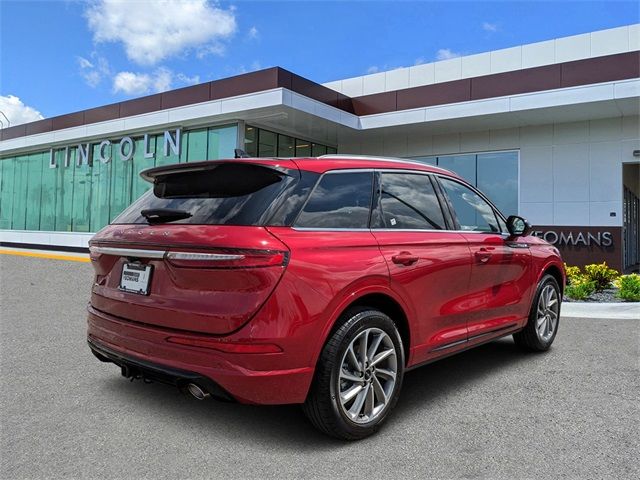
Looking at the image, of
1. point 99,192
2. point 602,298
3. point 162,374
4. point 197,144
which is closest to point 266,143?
point 197,144

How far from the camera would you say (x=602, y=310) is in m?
8.31

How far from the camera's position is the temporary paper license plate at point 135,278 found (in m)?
3.12

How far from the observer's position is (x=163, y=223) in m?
3.19

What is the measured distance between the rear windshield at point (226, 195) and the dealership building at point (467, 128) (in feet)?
35.6

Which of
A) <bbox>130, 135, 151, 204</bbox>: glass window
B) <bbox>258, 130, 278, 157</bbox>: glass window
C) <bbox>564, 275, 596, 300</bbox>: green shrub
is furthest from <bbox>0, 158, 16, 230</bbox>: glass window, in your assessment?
<bbox>564, 275, 596, 300</bbox>: green shrub

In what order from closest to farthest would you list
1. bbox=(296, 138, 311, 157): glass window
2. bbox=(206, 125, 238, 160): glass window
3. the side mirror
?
the side mirror
bbox=(206, 125, 238, 160): glass window
bbox=(296, 138, 311, 157): glass window

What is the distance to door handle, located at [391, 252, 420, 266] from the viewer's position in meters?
3.40

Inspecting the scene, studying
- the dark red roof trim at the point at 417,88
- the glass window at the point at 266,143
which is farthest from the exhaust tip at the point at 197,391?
the glass window at the point at 266,143

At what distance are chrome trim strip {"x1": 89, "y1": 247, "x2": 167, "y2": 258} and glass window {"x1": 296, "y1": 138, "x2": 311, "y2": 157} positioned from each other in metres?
15.5

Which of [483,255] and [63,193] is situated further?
[63,193]

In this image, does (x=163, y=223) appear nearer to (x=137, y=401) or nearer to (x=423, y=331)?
(x=137, y=401)

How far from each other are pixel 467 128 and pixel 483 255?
1296 centimetres

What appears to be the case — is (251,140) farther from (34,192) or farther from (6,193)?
(6,193)

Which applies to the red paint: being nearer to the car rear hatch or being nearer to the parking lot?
the car rear hatch
